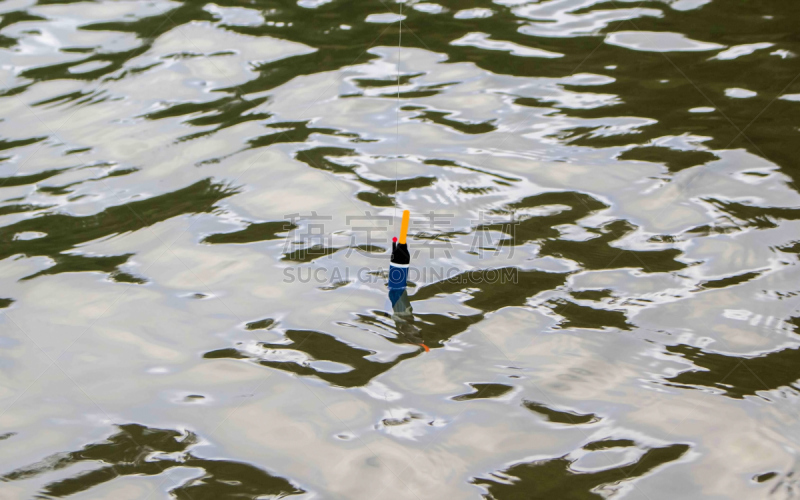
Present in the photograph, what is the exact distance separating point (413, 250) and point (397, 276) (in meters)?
0.38

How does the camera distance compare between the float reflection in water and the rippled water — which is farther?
the float reflection in water

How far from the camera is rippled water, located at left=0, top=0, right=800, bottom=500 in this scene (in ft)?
6.03

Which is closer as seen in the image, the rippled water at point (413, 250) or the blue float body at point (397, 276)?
the rippled water at point (413, 250)

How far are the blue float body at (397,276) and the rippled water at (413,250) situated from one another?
0.31 ft

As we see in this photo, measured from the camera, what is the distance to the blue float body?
2.19m

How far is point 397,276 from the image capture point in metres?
2.21

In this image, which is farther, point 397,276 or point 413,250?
point 413,250

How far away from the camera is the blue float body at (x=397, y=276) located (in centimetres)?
219

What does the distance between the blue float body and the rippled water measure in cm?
9

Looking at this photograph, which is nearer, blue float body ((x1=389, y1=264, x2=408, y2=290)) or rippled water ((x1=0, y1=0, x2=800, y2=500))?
rippled water ((x1=0, y1=0, x2=800, y2=500))

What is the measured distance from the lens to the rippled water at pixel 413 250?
1.84 metres

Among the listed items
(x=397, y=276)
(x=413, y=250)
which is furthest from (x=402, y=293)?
(x=413, y=250)

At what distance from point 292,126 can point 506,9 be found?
1752 mm

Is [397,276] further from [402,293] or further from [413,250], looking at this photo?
[413,250]
